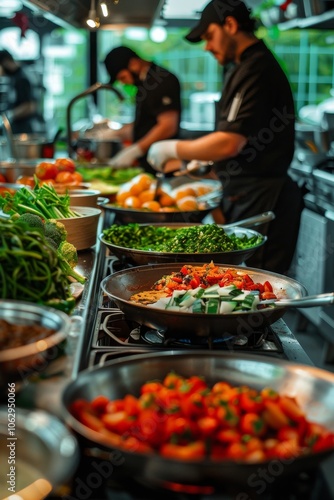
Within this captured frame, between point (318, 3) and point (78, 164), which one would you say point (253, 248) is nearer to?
point (78, 164)

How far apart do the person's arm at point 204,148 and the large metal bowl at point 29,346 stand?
2728 millimetres

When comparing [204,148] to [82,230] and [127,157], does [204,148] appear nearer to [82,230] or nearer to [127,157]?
[82,230]

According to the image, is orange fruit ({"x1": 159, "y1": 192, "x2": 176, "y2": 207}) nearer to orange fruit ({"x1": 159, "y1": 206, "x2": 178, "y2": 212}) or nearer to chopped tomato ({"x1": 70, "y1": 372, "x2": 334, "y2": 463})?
orange fruit ({"x1": 159, "y1": 206, "x2": 178, "y2": 212})

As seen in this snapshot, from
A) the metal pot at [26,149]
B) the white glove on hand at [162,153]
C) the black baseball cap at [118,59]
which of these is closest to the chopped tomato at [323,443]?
the white glove on hand at [162,153]

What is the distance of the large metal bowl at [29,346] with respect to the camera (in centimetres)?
130

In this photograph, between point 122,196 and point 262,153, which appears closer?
point 122,196

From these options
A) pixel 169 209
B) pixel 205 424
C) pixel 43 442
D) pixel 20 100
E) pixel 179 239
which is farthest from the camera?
pixel 20 100

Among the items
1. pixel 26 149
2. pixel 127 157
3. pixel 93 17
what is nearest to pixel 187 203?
pixel 93 17

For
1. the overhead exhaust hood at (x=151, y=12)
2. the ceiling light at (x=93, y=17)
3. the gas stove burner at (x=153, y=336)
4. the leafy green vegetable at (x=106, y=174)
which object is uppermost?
the overhead exhaust hood at (x=151, y=12)

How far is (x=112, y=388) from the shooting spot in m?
1.40

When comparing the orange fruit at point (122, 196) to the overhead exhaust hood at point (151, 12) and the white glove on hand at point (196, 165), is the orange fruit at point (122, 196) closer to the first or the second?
the white glove on hand at point (196, 165)

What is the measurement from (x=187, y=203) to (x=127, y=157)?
2.20 m

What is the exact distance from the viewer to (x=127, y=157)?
19.2 ft

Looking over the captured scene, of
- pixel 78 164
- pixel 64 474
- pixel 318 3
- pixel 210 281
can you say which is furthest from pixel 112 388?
pixel 318 3
